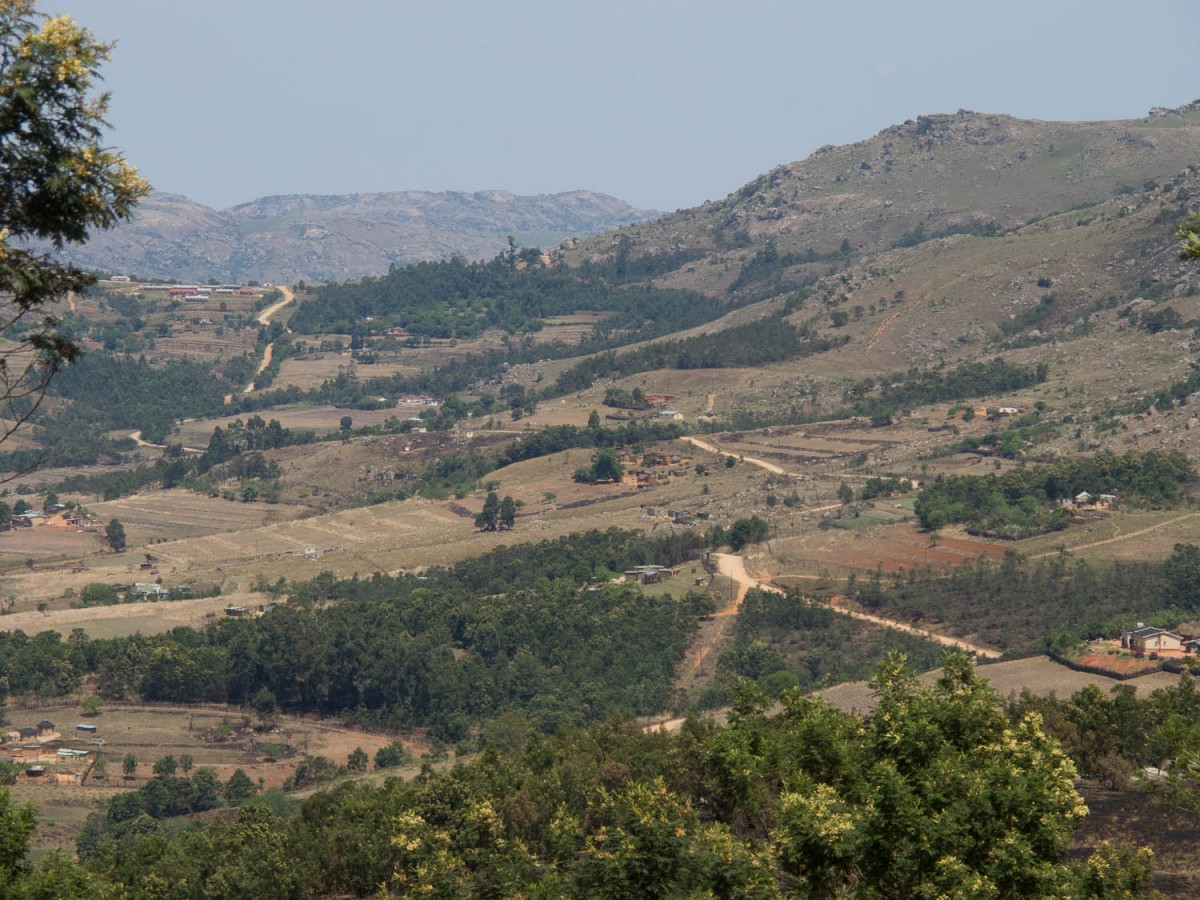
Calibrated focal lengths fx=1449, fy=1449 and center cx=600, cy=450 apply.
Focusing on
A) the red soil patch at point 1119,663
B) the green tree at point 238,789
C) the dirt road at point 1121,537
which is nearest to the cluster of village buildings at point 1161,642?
the red soil patch at point 1119,663

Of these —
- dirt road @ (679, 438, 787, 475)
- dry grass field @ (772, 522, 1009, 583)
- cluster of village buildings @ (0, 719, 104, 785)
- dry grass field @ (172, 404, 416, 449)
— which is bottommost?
cluster of village buildings @ (0, 719, 104, 785)

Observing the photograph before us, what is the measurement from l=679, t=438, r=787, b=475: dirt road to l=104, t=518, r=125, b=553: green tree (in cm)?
4266

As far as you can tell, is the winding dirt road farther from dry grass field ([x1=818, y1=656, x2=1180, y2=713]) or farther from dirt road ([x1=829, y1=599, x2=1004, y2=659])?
dry grass field ([x1=818, y1=656, x2=1180, y2=713])

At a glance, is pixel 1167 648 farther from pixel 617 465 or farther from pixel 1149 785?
pixel 617 465

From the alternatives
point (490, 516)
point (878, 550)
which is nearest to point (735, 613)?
point (878, 550)

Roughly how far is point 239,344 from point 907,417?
101 meters

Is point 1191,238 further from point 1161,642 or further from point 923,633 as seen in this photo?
point 923,633

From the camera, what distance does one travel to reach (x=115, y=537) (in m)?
99.8

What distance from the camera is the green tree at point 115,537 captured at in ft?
325

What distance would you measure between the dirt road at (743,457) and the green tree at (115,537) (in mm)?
42655

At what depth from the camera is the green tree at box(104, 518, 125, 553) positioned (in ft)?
325

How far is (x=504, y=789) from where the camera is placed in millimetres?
35406

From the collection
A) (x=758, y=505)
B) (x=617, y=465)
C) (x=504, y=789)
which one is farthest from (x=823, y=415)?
(x=504, y=789)

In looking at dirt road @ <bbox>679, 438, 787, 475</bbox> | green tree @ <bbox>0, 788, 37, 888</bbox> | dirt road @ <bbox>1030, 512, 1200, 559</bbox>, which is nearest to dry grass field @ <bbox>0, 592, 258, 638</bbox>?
dirt road @ <bbox>679, 438, 787, 475</bbox>
